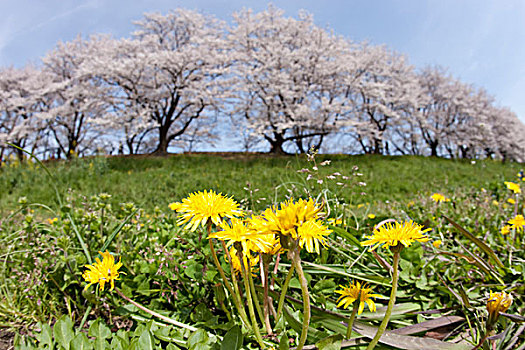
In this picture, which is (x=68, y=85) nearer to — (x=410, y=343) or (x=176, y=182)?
(x=176, y=182)

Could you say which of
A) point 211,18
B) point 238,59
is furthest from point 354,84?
point 211,18

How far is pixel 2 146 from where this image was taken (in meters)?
19.6

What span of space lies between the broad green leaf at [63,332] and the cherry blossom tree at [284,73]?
11.6 m

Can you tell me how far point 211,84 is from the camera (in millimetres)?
14016

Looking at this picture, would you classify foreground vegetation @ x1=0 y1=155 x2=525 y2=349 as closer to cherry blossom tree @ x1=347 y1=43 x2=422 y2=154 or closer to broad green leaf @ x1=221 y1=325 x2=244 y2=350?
broad green leaf @ x1=221 y1=325 x2=244 y2=350

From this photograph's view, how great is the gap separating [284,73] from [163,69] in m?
5.43

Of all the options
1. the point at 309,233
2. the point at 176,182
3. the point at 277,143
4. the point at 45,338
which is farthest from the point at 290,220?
the point at 277,143

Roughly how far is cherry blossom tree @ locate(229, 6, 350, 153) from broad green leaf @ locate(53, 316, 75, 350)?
11.6 meters

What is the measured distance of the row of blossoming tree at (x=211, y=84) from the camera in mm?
13094

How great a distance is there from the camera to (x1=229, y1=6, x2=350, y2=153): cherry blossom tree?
42.5 feet

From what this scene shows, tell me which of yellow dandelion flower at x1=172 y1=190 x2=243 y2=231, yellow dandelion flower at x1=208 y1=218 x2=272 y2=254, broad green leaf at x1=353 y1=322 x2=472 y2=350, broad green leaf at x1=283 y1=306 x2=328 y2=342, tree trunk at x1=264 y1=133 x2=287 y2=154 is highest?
tree trunk at x1=264 y1=133 x2=287 y2=154

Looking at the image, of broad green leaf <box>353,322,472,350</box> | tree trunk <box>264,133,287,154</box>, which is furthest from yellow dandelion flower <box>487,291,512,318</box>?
tree trunk <box>264,133,287,154</box>

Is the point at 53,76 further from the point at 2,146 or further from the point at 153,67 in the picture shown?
the point at 153,67

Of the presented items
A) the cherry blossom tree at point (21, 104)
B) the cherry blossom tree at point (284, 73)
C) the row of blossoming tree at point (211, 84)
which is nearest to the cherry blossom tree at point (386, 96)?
the row of blossoming tree at point (211, 84)
